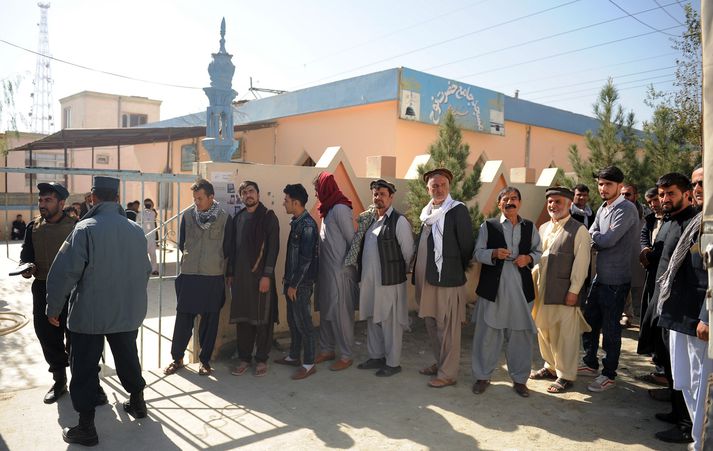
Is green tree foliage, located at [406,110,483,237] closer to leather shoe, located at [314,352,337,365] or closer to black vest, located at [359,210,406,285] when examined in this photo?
black vest, located at [359,210,406,285]

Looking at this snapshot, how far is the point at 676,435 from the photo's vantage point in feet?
11.7

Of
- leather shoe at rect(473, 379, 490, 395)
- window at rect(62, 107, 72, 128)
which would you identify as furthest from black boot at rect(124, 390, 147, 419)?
window at rect(62, 107, 72, 128)

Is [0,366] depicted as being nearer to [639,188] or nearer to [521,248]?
[521,248]

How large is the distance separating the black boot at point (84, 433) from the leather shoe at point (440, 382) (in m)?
2.60

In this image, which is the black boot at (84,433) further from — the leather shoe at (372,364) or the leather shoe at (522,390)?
the leather shoe at (522,390)

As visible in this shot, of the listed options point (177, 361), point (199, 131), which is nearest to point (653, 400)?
point (177, 361)

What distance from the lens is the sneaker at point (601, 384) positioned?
4.46 metres

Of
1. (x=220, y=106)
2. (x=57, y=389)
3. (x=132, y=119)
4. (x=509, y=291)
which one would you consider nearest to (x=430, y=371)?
(x=509, y=291)

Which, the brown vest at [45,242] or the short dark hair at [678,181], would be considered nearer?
the short dark hair at [678,181]

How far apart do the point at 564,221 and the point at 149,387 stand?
12.5 feet

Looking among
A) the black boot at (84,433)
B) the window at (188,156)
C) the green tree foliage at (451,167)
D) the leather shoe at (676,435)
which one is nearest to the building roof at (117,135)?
the window at (188,156)

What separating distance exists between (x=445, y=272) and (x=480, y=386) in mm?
1001

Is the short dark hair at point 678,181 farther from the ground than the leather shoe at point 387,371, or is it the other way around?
the short dark hair at point 678,181

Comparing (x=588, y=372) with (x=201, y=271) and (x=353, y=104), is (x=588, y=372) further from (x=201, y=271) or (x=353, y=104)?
(x=353, y=104)
